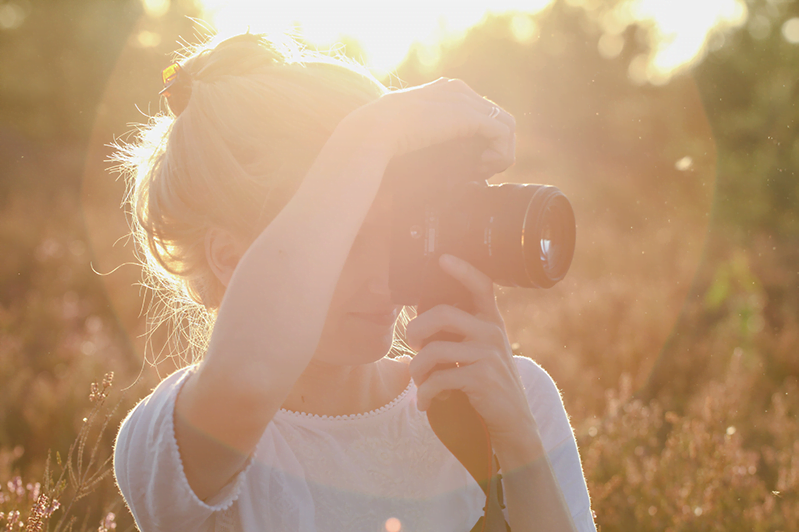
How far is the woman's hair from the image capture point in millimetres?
1365

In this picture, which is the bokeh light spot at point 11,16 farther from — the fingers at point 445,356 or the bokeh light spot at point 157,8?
the fingers at point 445,356

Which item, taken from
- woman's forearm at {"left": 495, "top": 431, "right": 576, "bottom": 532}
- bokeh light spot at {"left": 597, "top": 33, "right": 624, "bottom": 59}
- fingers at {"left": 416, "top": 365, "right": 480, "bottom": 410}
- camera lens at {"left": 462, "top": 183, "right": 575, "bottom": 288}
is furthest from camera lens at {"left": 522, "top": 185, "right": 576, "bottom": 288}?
bokeh light spot at {"left": 597, "top": 33, "right": 624, "bottom": 59}

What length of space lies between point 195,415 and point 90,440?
3.24 m

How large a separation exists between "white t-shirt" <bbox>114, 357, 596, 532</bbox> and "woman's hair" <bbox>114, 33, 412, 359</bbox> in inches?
15.7

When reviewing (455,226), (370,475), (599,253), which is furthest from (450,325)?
(599,253)

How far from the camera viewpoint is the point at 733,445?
273 centimetres

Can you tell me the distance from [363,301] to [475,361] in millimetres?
279

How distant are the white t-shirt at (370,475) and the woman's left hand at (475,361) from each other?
356mm

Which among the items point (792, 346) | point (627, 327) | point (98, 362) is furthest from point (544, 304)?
point (98, 362)

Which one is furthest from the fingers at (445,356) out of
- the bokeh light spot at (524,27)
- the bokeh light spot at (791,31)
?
the bokeh light spot at (524,27)

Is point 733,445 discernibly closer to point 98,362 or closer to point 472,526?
point 472,526

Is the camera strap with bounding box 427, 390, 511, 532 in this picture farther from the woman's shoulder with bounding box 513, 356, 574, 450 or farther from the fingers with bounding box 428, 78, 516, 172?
the fingers with bounding box 428, 78, 516, 172

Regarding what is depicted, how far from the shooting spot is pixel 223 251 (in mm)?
1457

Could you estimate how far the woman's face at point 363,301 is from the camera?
1274 millimetres
